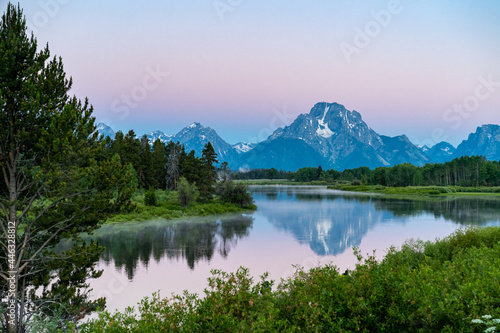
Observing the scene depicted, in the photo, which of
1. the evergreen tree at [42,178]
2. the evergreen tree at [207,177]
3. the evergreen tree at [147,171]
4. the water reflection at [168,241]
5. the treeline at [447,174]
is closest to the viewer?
the evergreen tree at [42,178]

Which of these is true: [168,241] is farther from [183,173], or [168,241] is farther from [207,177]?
[183,173]

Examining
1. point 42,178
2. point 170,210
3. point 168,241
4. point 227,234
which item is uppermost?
point 42,178

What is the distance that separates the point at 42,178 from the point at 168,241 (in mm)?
17944

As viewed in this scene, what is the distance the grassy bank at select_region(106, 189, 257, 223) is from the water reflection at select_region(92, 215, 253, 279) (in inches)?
116

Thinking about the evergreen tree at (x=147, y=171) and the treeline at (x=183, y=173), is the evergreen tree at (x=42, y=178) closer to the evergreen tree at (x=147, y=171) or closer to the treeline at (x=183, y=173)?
the treeline at (x=183, y=173)

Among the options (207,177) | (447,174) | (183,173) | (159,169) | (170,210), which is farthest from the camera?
(447,174)

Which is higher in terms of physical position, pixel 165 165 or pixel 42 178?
pixel 165 165

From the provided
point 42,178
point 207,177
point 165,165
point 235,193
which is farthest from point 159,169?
point 42,178

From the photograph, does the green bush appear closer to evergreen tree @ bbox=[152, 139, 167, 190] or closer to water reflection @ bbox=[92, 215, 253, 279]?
water reflection @ bbox=[92, 215, 253, 279]

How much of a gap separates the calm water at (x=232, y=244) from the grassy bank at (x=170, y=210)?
2.69 metres

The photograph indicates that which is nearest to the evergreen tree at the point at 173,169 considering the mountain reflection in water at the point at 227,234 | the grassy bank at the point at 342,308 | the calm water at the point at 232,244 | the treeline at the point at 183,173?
the treeline at the point at 183,173

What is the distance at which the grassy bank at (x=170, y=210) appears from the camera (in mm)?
38934

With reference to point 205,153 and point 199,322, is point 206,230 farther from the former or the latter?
point 205,153

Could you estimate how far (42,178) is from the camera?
1059cm
